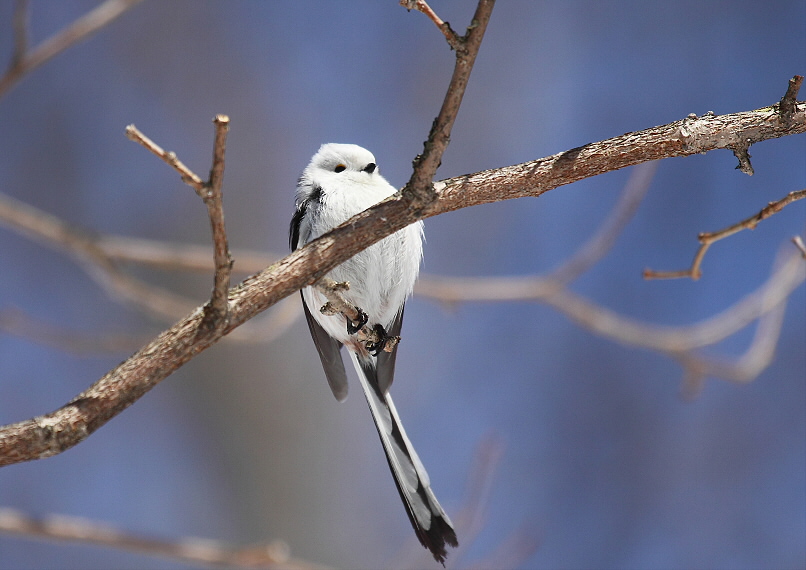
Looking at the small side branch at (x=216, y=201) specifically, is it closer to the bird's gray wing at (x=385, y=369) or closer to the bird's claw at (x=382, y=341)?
the bird's claw at (x=382, y=341)

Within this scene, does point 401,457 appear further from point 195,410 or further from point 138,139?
point 195,410

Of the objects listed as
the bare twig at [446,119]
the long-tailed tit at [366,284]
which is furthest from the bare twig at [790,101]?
the long-tailed tit at [366,284]

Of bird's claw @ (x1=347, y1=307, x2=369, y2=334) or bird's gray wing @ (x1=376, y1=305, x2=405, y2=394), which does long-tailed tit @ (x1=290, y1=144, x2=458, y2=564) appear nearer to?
bird's gray wing @ (x1=376, y1=305, x2=405, y2=394)

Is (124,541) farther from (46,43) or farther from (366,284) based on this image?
(46,43)

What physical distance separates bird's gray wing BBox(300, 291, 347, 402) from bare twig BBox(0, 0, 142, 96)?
31.6 inches

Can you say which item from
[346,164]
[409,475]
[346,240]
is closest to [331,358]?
[409,475]

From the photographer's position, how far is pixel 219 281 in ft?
2.87

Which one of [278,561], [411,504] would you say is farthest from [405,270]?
[278,561]

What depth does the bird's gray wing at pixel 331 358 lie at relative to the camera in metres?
1.83

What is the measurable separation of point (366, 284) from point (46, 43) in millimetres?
873

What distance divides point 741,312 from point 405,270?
3.00 ft

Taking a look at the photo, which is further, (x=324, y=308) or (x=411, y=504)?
(x=411, y=504)

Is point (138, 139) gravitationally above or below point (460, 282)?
below

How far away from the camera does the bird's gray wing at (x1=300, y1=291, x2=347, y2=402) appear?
183 centimetres
